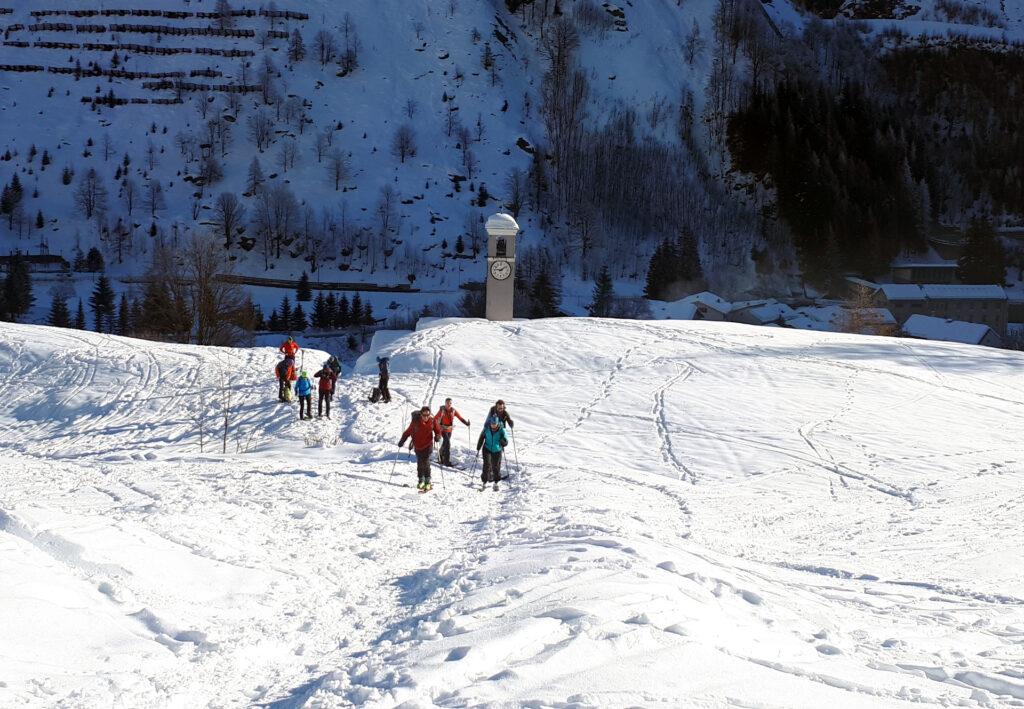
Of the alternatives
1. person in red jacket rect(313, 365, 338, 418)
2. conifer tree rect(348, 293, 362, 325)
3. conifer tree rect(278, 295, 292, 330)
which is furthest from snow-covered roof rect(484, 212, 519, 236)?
conifer tree rect(348, 293, 362, 325)

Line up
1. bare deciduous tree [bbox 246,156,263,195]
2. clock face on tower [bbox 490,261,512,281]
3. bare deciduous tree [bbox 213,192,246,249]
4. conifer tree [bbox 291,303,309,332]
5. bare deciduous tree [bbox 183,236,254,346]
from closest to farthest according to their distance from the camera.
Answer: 1. clock face on tower [bbox 490,261,512,281]
2. bare deciduous tree [bbox 183,236,254,346]
3. conifer tree [bbox 291,303,309,332]
4. bare deciduous tree [bbox 213,192,246,249]
5. bare deciduous tree [bbox 246,156,263,195]

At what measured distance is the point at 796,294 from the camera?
84.0 meters

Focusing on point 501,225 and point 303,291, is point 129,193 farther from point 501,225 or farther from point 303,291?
point 501,225

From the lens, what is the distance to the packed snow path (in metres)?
6.59

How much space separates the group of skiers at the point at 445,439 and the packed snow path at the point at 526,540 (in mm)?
494

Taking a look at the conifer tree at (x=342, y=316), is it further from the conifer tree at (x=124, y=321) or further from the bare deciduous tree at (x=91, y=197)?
the bare deciduous tree at (x=91, y=197)

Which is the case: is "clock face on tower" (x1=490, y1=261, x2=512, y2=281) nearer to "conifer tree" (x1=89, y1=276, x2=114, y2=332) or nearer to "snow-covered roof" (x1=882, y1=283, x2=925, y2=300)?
"conifer tree" (x1=89, y1=276, x2=114, y2=332)

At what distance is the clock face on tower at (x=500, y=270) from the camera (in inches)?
1303

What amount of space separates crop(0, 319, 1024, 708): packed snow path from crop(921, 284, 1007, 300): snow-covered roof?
5158 centimetres

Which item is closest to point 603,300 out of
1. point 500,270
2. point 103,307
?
point 500,270

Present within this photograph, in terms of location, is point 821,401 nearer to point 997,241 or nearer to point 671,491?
point 671,491

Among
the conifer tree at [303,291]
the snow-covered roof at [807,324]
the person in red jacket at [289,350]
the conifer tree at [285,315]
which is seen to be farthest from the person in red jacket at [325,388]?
the snow-covered roof at [807,324]

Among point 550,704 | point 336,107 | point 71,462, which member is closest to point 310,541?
point 550,704

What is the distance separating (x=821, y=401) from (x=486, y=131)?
75.8m
